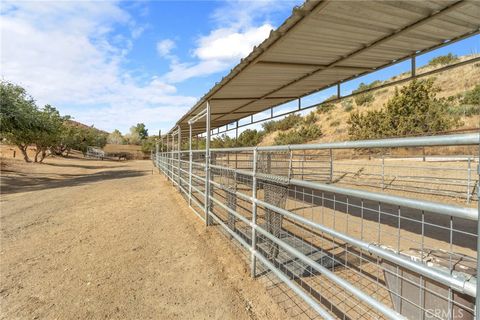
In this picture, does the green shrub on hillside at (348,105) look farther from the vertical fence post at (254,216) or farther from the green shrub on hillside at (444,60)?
the vertical fence post at (254,216)

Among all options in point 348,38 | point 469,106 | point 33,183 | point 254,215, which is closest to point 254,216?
point 254,215

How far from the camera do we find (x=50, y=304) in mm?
3057

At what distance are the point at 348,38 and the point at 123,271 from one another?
4099 mm

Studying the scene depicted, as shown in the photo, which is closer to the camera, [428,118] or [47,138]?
[428,118]

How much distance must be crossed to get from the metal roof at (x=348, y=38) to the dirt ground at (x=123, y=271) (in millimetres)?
2698

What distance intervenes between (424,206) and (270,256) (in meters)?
2.65

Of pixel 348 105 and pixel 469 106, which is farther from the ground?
pixel 348 105

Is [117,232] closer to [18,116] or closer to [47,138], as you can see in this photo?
[18,116]

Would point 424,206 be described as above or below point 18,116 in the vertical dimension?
below

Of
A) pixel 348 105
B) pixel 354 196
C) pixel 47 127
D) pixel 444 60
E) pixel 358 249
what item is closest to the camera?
pixel 354 196

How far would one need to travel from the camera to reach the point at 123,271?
387 centimetres

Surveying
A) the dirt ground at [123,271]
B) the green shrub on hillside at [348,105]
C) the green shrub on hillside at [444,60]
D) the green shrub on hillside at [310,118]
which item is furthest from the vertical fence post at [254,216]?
the green shrub on hillside at [348,105]

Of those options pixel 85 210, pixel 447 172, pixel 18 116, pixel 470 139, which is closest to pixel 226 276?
pixel 470 139

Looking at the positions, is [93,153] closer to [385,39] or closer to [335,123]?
[335,123]
